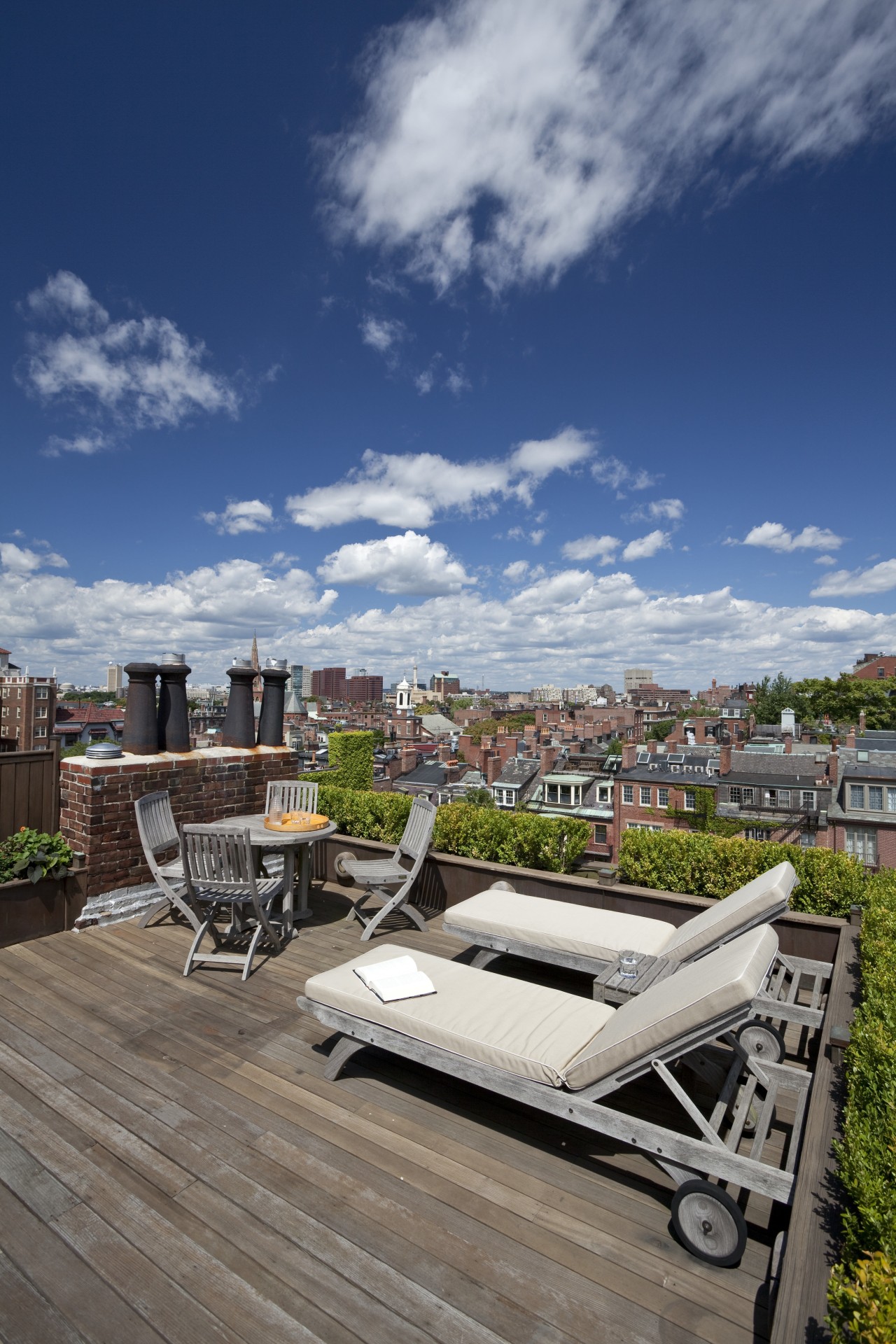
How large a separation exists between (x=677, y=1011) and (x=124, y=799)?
4.59m

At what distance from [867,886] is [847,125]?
10.5 meters

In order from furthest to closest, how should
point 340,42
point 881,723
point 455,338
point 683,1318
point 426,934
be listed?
point 881,723 < point 455,338 < point 340,42 < point 426,934 < point 683,1318

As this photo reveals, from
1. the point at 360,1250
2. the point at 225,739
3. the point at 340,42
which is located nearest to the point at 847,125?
the point at 340,42

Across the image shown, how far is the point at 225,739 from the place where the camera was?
6402mm

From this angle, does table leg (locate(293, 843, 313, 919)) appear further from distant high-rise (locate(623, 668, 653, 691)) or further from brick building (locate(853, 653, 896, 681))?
distant high-rise (locate(623, 668, 653, 691))

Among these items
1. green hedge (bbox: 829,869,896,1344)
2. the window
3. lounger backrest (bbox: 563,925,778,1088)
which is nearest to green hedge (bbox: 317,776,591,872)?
lounger backrest (bbox: 563,925,778,1088)

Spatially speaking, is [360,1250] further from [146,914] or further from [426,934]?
[146,914]

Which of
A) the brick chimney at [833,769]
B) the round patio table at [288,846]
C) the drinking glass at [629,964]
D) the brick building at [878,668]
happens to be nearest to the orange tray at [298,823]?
the round patio table at [288,846]

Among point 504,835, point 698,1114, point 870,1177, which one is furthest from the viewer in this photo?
point 504,835

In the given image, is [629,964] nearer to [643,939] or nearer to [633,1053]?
[643,939]

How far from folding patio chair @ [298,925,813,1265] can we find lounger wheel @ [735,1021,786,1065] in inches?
6.5

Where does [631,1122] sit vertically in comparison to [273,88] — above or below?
below

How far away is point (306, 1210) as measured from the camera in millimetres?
2072

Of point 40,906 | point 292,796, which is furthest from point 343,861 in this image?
point 40,906
